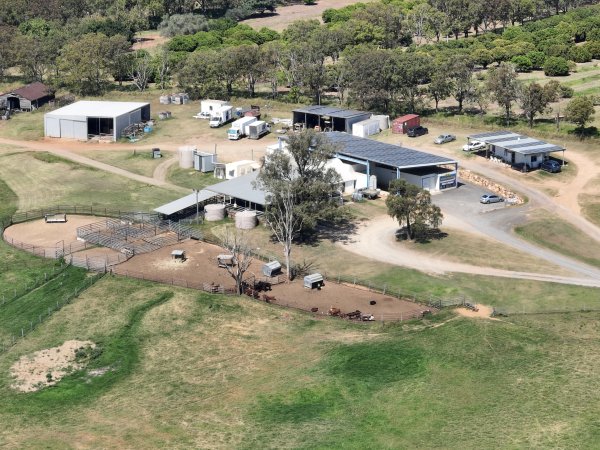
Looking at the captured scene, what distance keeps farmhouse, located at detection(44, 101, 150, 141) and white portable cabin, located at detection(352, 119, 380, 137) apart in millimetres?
40002

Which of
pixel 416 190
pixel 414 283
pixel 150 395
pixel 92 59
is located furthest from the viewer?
pixel 92 59

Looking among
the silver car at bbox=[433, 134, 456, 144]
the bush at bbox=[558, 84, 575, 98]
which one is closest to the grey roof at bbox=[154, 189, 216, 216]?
the silver car at bbox=[433, 134, 456, 144]

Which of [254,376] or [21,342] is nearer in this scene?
[254,376]

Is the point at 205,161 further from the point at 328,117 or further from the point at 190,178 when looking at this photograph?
the point at 328,117

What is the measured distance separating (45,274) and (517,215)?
58025mm

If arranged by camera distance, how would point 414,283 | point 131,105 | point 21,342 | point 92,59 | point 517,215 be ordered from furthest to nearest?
point 92,59 → point 131,105 → point 517,215 → point 414,283 → point 21,342

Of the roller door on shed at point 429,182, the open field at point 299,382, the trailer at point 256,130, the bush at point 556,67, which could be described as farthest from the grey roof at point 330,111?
the open field at point 299,382

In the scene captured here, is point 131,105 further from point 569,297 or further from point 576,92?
point 569,297

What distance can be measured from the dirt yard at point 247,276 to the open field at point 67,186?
17409 millimetres

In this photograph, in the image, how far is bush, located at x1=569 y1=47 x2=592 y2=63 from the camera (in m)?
188

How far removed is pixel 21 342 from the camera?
8581 centimetres

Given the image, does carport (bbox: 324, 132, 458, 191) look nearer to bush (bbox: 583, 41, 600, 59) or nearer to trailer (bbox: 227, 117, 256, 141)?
trailer (bbox: 227, 117, 256, 141)

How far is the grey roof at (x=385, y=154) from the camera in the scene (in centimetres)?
12331

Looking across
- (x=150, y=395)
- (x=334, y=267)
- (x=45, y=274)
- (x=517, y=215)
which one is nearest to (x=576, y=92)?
(x=517, y=215)
